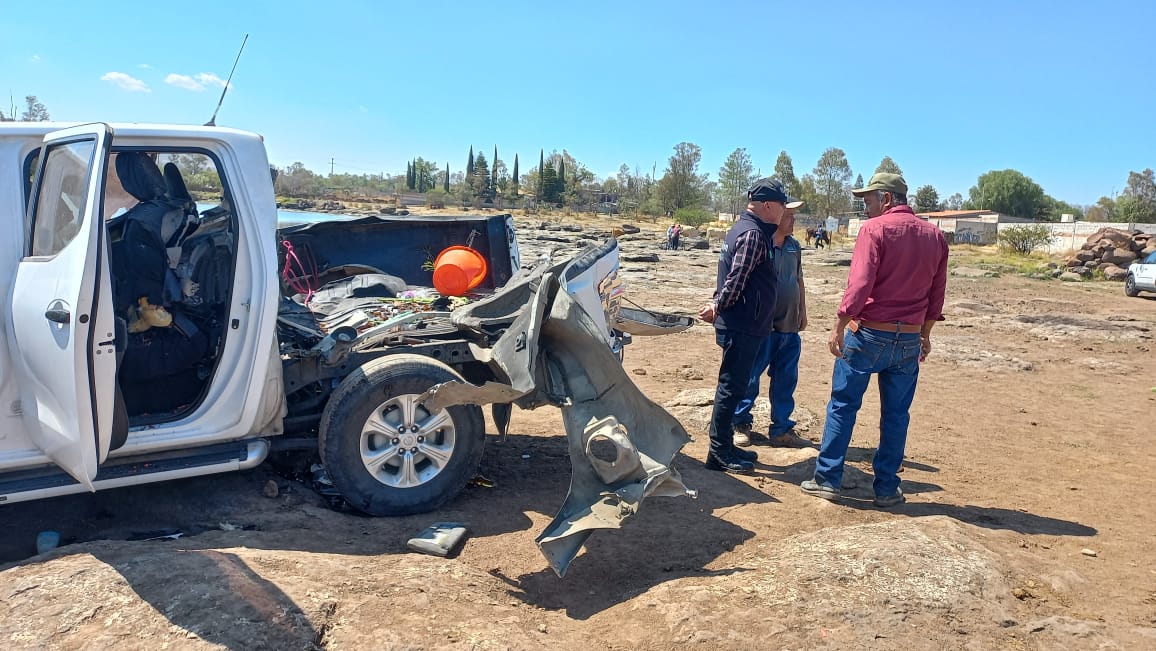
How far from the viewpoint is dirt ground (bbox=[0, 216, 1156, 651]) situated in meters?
2.98

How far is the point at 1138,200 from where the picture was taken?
2366 inches

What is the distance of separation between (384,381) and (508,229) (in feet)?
9.35

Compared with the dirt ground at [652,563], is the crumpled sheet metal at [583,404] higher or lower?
higher

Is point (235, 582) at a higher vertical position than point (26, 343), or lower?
lower

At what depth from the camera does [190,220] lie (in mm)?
4574

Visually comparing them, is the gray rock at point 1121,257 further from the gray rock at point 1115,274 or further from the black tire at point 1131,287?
the black tire at point 1131,287

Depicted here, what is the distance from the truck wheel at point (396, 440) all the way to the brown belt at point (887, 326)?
2.27 metres

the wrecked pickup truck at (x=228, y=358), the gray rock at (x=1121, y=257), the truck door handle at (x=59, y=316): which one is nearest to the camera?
the truck door handle at (x=59, y=316)

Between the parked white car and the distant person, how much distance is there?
16.9 m

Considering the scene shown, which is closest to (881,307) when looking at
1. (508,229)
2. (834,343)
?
(834,343)

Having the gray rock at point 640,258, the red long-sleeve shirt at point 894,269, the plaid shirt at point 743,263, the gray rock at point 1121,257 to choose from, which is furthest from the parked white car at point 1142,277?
the plaid shirt at point 743,263

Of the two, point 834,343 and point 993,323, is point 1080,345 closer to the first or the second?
point 993,323

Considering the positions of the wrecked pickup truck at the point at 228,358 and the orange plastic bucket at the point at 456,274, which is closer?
the wrecked pickup truck at the point at 228,358

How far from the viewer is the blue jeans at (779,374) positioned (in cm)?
600
